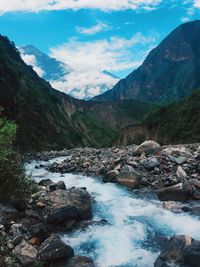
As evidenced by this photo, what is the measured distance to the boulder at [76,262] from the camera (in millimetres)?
16391

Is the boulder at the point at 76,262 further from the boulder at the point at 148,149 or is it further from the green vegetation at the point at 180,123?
the green vegetation at the point at 180,123

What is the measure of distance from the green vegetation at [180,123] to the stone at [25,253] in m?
61.5

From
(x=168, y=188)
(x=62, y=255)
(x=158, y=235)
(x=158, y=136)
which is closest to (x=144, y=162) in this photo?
(x=168, y=188)

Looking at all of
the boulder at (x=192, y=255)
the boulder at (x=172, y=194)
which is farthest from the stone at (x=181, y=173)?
the boulder at (x=192, y=255)

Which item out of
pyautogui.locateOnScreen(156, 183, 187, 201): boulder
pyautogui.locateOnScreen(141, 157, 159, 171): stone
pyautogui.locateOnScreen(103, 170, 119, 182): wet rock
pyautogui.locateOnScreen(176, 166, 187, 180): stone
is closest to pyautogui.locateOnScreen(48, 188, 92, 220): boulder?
pyautogui.locateOnScreen(156, 183, 187, 201): boulder

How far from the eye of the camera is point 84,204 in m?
23.1

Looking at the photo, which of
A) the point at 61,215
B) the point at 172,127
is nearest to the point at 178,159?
the point at 61,215

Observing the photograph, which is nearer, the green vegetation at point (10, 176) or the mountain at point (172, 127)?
the green vegetation at point (10, 176)

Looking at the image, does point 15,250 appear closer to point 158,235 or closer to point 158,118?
point 158,235

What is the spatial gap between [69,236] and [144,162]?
14.9 metres

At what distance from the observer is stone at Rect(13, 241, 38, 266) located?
15500mm

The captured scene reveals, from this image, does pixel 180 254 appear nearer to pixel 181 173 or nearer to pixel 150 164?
pixel 181 173

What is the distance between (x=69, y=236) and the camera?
19625 millimetres

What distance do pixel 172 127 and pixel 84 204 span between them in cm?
7416
